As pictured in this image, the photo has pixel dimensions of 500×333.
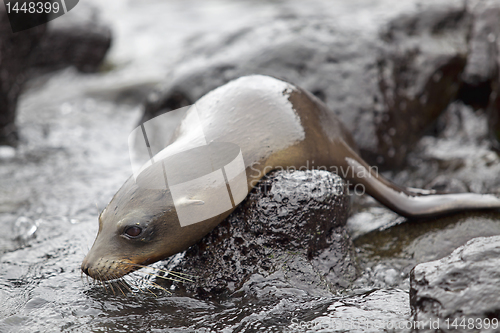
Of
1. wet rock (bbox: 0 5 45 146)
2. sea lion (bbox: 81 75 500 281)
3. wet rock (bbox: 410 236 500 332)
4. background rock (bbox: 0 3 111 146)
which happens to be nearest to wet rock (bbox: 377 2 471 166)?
sea lion (bbox: 81 75 500 281)

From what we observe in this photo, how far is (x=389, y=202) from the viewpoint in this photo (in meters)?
4.21

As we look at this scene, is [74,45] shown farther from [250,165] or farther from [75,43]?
[250,165]

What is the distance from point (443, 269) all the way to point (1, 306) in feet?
9.28

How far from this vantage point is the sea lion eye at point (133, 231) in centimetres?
321

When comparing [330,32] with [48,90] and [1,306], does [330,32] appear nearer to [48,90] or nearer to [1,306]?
[1,306]

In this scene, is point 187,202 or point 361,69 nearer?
point 187,202

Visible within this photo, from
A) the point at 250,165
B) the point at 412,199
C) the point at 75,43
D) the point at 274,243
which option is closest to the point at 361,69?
the point at 412,199

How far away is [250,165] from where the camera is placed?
143 inches

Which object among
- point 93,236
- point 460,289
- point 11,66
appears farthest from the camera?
point 11,66

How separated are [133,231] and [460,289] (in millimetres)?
2075

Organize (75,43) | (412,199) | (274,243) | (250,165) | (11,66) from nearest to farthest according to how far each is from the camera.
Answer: (274,243) → (250,165) → (412,199) → (11,66) → (75,43)

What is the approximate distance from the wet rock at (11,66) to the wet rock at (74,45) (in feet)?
9.51

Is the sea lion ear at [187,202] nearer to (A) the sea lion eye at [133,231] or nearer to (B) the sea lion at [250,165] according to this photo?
(B) the sea lion at [250,165]

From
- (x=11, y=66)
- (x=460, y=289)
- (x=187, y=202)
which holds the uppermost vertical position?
(x=11, y=66)
